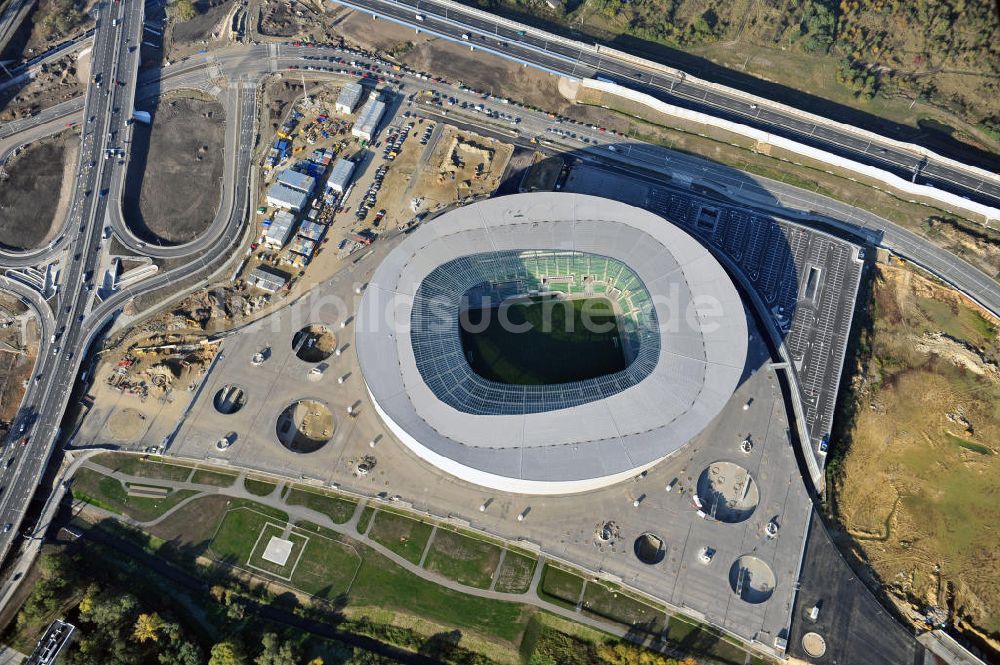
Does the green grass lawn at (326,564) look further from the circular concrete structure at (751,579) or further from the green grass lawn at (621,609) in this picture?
the circular concrete structure at (751,579)

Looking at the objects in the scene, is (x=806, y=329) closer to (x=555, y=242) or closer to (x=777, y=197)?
(x=777, y=197)

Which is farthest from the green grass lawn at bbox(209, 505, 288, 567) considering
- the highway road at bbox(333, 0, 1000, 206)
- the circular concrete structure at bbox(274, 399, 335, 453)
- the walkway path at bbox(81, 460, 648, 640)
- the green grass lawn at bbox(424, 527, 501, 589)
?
the highway road at bbox(333, 0, 1000, 206)

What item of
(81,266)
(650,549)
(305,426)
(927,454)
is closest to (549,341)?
(650,549)

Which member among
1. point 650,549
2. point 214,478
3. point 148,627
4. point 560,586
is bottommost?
point 148,627

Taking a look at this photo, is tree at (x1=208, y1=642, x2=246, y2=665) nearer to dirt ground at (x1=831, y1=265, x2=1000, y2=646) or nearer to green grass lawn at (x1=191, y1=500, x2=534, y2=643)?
green grass lawn at (x1=191, y1=500, x2=534, y2=643)

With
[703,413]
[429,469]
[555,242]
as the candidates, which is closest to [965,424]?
[703,413]

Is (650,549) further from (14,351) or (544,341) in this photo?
A: (14,351)

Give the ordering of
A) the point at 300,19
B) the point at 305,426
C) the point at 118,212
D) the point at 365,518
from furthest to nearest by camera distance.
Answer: the point at 300,19 < the point at 118,212 < the point at 305,426 < the point at 365,518
